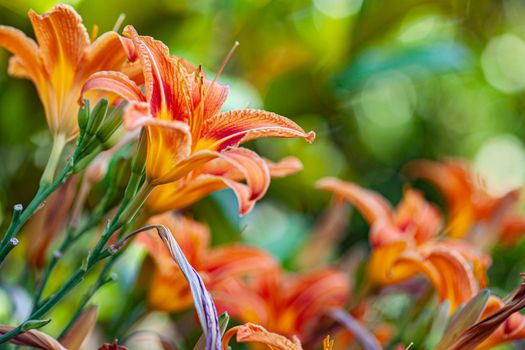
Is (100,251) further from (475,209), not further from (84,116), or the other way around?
(475,209)

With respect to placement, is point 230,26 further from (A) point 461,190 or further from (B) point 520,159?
(B) point 520,159

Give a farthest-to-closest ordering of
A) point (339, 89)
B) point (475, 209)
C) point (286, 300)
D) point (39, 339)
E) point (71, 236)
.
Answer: point (339, 89)
point (475, 209)
point (286, 300)
point (71, 236)
point (39, 339)

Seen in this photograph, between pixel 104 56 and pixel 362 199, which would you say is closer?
pixel 104 56

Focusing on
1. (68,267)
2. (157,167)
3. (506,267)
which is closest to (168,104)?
(157,167)

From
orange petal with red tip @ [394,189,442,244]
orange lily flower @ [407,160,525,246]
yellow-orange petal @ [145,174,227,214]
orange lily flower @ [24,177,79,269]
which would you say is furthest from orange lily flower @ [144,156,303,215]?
orange lily flower @ [407,160,525,246]

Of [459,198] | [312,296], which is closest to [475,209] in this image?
[459,198]

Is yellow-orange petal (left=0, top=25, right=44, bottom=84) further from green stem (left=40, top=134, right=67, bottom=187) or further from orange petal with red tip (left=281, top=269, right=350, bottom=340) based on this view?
orange petal with red tip (left=281, top=269, right=350, bottom=340)
